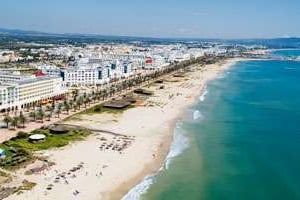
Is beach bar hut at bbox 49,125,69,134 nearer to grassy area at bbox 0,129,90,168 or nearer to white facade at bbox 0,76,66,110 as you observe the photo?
grassy area at bbox 0,129,90,168

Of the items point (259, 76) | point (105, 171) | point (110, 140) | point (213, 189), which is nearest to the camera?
point (213, 189)

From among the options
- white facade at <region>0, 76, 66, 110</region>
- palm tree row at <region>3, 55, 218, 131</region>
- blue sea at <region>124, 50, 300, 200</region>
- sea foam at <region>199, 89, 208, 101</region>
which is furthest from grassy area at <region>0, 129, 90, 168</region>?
sea foam at <region>199, 89, 208, 101</region>

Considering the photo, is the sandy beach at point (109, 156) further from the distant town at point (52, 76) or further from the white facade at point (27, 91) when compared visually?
the distant town at point (52, 76)

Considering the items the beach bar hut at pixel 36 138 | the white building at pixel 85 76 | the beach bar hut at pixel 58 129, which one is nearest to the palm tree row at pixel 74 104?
the white building at pixel 85 76

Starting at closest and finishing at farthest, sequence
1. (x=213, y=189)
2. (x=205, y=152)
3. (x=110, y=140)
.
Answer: (x=213, y=189)
(x=205, y=152)
(x=110, y=140)

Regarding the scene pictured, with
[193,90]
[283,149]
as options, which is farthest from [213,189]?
[193,90]

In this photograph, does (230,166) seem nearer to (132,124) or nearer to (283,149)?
(283,149)

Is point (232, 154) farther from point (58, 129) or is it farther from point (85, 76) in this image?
point (85, 76)
